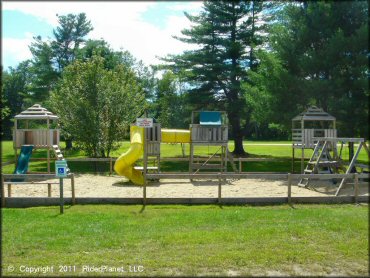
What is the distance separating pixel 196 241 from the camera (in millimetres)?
5938

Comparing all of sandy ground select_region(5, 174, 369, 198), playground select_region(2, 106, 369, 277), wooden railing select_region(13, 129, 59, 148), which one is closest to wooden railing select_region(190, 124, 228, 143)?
sandy ground select_region(5, 174, 369, 198)

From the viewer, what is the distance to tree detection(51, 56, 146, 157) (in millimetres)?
21203

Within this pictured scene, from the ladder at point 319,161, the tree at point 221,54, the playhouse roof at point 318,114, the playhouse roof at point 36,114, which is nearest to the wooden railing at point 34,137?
the playhouse roof at point 36,114

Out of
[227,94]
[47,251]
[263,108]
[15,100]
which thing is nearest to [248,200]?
[47,251]

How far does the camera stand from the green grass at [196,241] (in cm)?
471

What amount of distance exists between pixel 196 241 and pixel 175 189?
24.5 feet

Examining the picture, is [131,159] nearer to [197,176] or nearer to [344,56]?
[197,176]

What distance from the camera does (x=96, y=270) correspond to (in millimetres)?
4512

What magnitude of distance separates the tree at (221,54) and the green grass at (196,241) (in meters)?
18.8

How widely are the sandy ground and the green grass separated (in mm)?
3336

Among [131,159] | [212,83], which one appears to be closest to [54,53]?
[212,83]

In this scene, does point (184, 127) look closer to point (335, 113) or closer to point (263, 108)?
point (263, 108)

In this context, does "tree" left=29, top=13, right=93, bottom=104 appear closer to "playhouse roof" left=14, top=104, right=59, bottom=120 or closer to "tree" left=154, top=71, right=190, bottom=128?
"tree" left=154, top=71, right=190, bottom=128

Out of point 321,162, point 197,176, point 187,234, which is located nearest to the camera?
point 187,234
